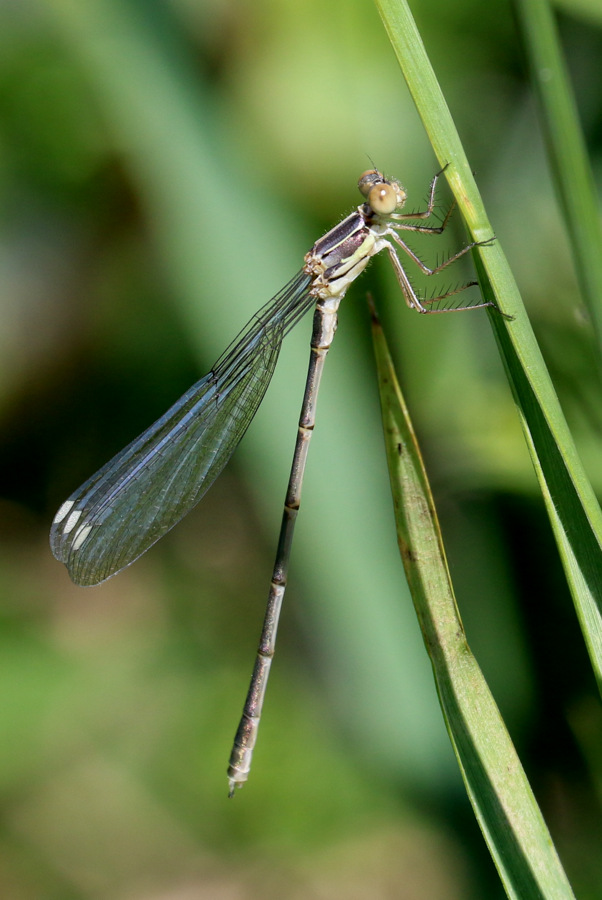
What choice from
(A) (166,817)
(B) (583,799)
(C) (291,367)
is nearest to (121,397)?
(C) (291,367)

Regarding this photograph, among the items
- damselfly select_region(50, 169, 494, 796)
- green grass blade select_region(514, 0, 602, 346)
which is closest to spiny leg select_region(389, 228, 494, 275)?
damselfly select_region(50, 169, 494, 796)

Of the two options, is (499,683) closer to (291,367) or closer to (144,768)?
(291,367)

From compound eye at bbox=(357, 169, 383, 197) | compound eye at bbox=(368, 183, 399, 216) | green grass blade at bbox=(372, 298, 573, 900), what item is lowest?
green grass blade at bbox=(372, 298, 573, 900)

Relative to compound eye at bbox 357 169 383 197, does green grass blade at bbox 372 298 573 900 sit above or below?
below

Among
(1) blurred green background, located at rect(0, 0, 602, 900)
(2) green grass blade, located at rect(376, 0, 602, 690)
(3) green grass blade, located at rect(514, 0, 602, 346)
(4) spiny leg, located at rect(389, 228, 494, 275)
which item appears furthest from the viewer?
(1) blurred green background, located at rect(0, 0, 602, 900)

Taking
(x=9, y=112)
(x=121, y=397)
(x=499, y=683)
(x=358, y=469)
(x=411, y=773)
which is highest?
(x=9, y=112)

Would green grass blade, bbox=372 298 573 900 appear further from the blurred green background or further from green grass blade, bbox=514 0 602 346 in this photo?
the blurred green background

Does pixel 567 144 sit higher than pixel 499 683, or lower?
higher
